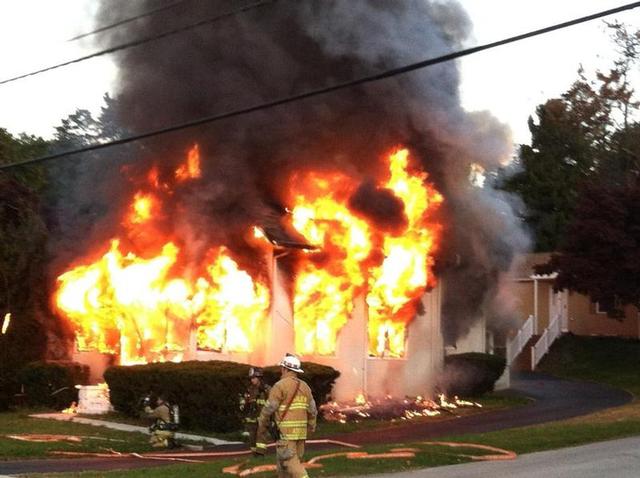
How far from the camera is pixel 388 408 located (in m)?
22.7

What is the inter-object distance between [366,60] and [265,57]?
235 cm

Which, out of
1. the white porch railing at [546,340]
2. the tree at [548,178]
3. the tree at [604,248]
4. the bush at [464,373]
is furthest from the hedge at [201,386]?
the tree at [548,178]

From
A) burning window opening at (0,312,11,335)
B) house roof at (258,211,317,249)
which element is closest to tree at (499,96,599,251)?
house roof at (258,211,317,249)

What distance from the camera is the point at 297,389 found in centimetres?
1093

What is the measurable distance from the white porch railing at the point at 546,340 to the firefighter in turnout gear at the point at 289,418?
27.7 metres

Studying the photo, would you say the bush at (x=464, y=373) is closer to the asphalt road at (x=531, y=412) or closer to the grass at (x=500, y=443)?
the grass at (x=500, y=443)

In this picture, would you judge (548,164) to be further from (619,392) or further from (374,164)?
(374,164)

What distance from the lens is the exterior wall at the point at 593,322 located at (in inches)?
1526

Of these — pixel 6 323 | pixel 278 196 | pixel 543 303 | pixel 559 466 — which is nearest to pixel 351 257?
pixel 278 196

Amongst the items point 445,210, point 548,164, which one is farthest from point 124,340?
point 548,164

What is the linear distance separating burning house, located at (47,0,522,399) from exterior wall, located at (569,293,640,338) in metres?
15.7

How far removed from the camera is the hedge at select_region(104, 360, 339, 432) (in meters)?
19.8

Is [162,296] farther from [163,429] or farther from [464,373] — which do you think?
[464,373]

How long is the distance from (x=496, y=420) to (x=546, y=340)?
17131 mm
